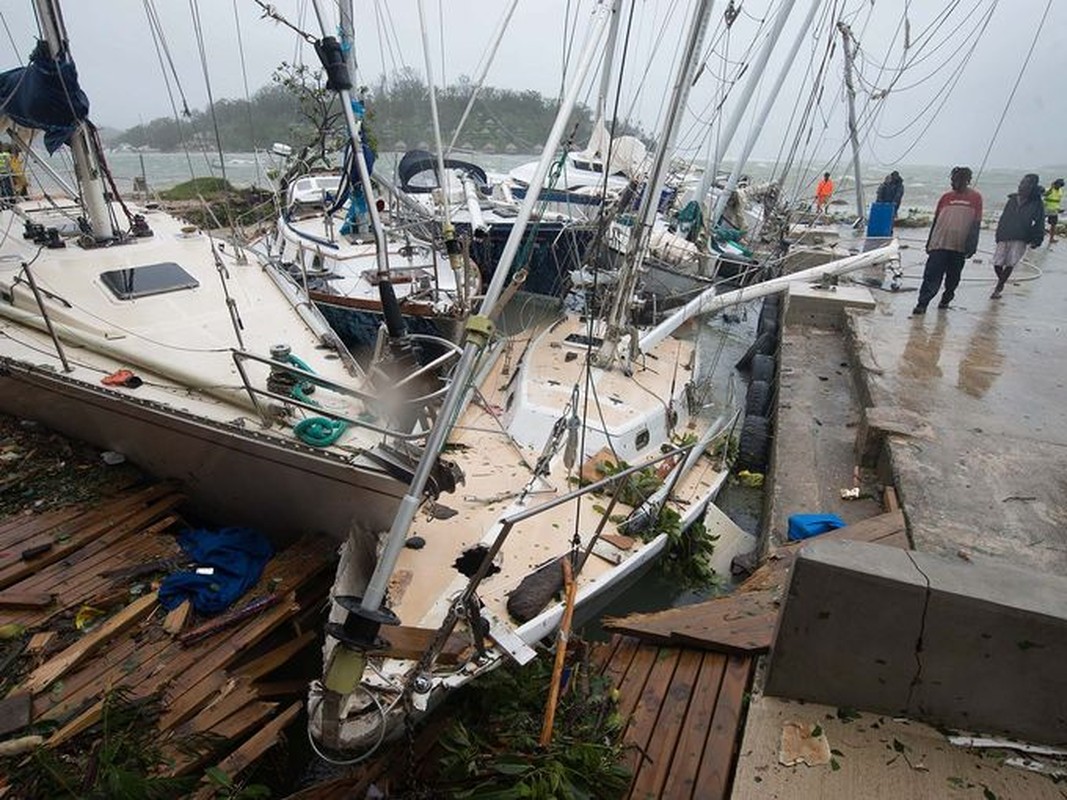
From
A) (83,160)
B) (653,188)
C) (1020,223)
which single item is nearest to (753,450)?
(653,188)

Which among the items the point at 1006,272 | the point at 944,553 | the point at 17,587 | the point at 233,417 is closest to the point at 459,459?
the point at 233,417

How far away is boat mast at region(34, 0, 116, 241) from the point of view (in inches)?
242

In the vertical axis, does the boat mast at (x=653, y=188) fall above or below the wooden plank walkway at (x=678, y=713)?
above

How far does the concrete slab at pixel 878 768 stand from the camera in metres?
2.69

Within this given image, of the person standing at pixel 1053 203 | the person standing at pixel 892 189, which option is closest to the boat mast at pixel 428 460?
the person standing at pixel 892 189

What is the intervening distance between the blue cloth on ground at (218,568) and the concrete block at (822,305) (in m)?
8.81

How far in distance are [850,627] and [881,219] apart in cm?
1465

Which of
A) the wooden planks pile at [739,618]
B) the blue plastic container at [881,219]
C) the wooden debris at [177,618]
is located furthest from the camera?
the blue plastic container at [881,219]

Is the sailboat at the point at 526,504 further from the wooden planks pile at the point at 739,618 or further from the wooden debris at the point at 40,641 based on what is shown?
the wooden debris at the point at 40,641

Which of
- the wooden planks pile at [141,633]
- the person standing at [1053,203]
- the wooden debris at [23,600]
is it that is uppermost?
the person standing at [1053,203]

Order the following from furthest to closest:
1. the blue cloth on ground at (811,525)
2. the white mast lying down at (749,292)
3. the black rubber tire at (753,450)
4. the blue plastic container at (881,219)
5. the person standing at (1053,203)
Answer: the person standing at (1053,203), the blue plastic container at (881,219), the black rubber tire at (753,450), the white mast lying down at (749,292), the blue cloth on ground at (811,525)

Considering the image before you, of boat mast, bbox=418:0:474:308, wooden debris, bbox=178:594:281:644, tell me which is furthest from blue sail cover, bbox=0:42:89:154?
wooden debris, bbox=178:594:281:644

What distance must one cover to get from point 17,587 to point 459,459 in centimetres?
351

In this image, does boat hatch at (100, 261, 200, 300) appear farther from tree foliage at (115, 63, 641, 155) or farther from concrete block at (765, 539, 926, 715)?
concrete block at (765, 539, 926, 715)
